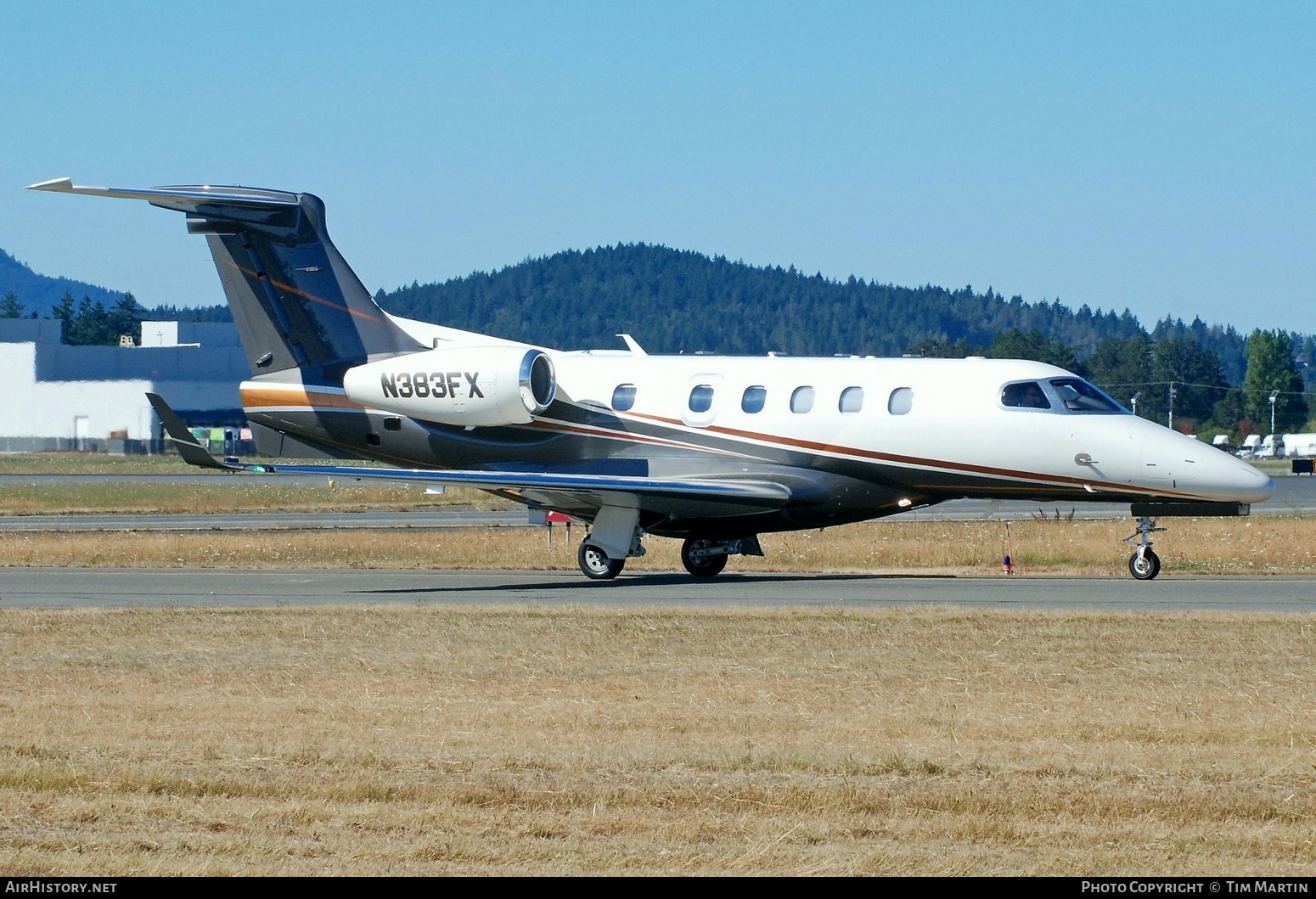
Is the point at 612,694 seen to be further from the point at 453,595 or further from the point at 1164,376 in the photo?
the point at 1164,376

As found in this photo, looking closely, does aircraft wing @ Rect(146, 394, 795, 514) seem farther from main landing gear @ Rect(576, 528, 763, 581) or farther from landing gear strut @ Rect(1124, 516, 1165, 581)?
landing gear strut @ Rect(1124, 516, 1165, 581)

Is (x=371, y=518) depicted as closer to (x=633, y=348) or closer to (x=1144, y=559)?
(x=633, y=348)

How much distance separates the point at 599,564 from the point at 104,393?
Result: 82.7 meters

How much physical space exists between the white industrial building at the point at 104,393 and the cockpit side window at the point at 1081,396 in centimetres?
8251

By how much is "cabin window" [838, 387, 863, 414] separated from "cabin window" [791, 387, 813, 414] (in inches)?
18.7

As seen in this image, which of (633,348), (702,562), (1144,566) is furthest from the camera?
(633,348)

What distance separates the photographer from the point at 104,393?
99.3 m

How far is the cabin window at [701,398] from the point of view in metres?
24.2

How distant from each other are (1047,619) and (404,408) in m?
12.0

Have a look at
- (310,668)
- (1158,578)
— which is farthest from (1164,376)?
(310,668)

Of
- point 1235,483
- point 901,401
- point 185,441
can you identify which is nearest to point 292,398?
point 185,441

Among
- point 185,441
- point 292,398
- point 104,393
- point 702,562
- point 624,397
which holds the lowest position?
point 702,562

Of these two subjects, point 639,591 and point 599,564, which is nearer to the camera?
point 639,591

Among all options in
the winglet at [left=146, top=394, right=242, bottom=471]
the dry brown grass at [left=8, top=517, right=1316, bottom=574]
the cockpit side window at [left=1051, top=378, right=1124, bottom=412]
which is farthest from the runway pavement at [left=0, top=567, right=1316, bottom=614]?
the cockpit side window at [left=1051, top=378, right=1124, bottom=412]
